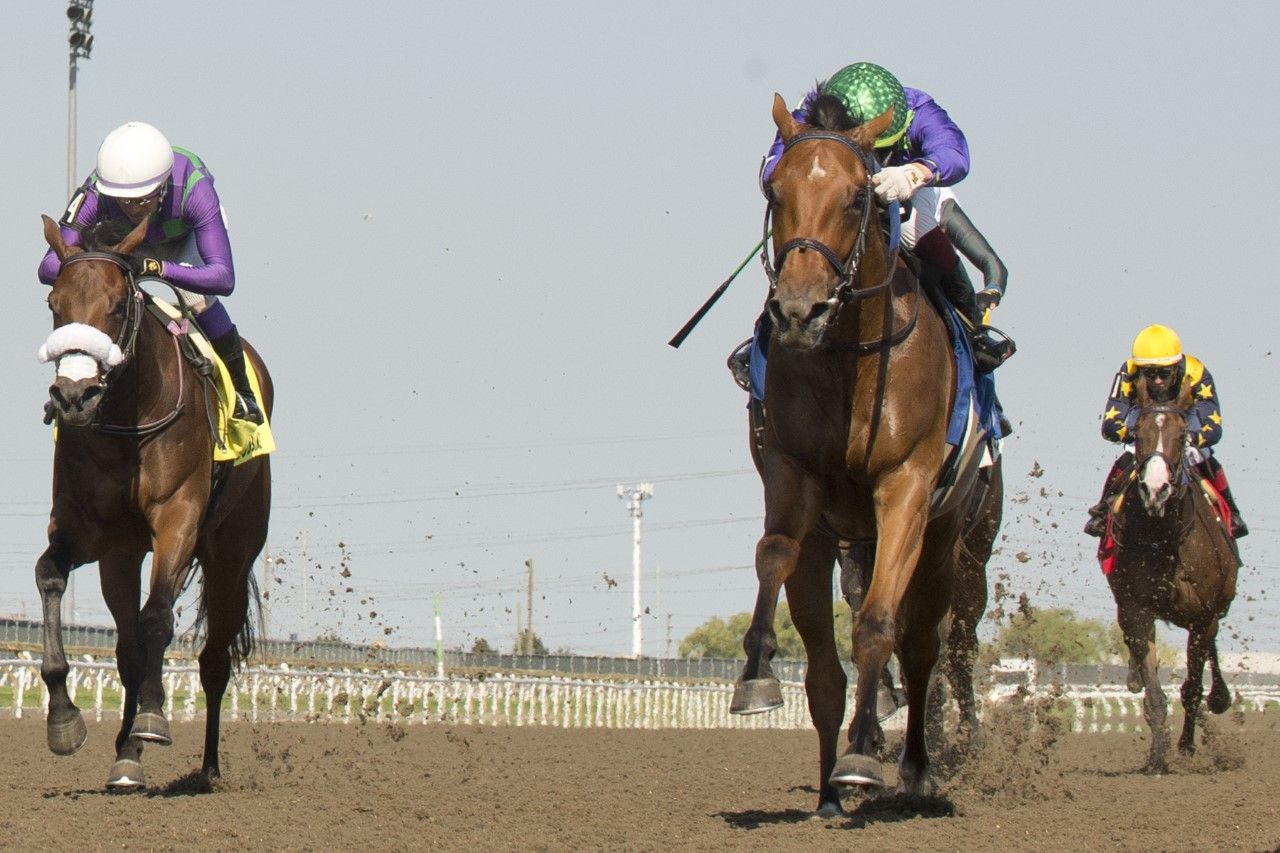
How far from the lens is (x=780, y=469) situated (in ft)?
25.4

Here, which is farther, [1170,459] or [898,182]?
[1170,459]

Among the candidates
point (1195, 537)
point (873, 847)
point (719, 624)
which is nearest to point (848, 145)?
point (873, 847)

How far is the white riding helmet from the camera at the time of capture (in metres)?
9.32

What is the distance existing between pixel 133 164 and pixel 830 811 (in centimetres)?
428

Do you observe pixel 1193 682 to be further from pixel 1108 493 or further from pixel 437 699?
pixel 437 699

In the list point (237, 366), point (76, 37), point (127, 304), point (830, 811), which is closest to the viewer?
point (830, 811)

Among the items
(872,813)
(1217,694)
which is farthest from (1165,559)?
(872,813)

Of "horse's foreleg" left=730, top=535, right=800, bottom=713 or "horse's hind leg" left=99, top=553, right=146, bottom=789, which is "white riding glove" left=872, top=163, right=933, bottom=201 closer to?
"horse's foreleg" left=730, top=535, right=800, bottom=713

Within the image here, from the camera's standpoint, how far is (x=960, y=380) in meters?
8.44

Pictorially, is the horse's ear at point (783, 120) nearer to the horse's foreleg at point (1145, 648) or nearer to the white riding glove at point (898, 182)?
the white riding glove at point (898, 182)

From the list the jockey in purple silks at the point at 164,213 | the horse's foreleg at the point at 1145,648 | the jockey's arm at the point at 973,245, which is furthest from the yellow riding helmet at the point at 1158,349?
the jockey in purple silks at the point at 164,213

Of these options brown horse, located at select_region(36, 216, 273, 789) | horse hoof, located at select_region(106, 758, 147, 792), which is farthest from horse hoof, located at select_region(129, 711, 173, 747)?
horse hoof, located at select_region(106, 758, 147, 792)

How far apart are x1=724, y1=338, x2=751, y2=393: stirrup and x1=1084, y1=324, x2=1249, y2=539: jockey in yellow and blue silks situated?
19.0 feet

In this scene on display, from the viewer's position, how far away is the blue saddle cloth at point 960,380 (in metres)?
8.23
